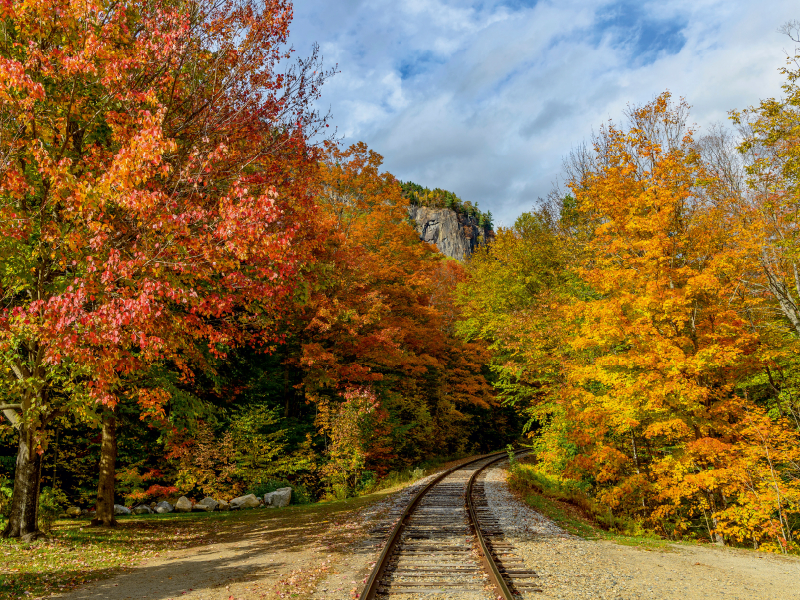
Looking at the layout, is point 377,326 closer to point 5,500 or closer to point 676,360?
point 676,360

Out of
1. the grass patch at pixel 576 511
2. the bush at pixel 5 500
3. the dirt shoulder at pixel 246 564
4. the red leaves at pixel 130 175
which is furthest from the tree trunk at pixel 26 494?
the grass patch at pixel 576 511

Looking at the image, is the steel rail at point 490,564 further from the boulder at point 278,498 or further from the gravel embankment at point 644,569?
the boulder at point 278,498

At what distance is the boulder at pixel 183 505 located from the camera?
1540 centimetres

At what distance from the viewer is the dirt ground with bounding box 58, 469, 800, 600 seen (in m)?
6.65

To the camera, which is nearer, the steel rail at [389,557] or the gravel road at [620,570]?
the steel rail at [389,557]

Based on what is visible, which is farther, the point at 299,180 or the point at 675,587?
the point at 299,180

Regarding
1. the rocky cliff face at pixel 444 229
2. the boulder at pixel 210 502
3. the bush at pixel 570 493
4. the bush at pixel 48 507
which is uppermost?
the rocky cliff face at pixel 444 229

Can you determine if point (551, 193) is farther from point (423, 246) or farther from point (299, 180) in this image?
point (299, 180)

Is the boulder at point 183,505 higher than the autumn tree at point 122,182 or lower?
lower

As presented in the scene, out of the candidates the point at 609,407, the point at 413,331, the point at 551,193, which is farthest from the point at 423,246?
the point at 609,407

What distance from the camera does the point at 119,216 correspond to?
8.64 m

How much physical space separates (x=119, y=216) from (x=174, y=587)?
612 cm

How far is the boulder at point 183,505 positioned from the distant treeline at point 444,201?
454 feet

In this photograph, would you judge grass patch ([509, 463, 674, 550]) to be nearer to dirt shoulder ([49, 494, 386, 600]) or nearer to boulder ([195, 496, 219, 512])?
dirt shoulder ([49, 494, 386, 600])
